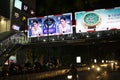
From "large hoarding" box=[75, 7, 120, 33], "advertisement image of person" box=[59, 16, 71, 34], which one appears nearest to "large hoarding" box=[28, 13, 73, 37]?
"advertisement image of person" box=[59, 16, 71, 34]

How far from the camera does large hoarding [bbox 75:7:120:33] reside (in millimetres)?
49656

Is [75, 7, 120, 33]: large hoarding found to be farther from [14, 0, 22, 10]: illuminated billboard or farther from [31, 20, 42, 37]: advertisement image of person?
[14, 0, 22, 10]: illuminated billboard

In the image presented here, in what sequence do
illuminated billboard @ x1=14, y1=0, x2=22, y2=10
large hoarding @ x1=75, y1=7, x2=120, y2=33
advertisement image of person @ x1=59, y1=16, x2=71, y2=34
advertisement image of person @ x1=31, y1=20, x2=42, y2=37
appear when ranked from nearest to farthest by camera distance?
large hoarding @ x1=75, y1=7, x2=120, y2=33 → advertisement image of person @ x1=59, y1=16, x2=71, y2=34 → advertisement image of person @ x1=31, y1=20, x2=42, y2=37 → illuminated billboard @ x1=14, y1=0, x2=22, y2=10

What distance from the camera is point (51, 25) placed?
52969 millimetres

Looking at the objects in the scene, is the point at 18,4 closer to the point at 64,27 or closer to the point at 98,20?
the point at 64,27

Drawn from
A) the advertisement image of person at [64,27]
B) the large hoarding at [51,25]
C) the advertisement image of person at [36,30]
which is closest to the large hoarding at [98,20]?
the advertisement image of person at [64,27]

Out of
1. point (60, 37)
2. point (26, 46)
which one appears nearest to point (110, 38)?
point (60, 37)

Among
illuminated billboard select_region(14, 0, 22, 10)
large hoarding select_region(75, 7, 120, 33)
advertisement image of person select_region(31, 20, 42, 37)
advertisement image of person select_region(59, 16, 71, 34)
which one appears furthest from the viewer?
illuminated billboard select_region(14, 0, 22, 10)

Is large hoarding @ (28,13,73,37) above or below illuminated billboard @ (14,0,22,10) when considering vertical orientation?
below

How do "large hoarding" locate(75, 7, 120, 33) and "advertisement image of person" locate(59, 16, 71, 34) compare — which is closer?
"large hoarding" locate(75, 7, 120, 33)

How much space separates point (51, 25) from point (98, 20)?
27.5 ft

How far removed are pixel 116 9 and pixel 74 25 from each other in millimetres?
7558

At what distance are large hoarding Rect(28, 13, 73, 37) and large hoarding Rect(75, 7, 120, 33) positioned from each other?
174 cm

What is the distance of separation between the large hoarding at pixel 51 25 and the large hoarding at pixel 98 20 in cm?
174
